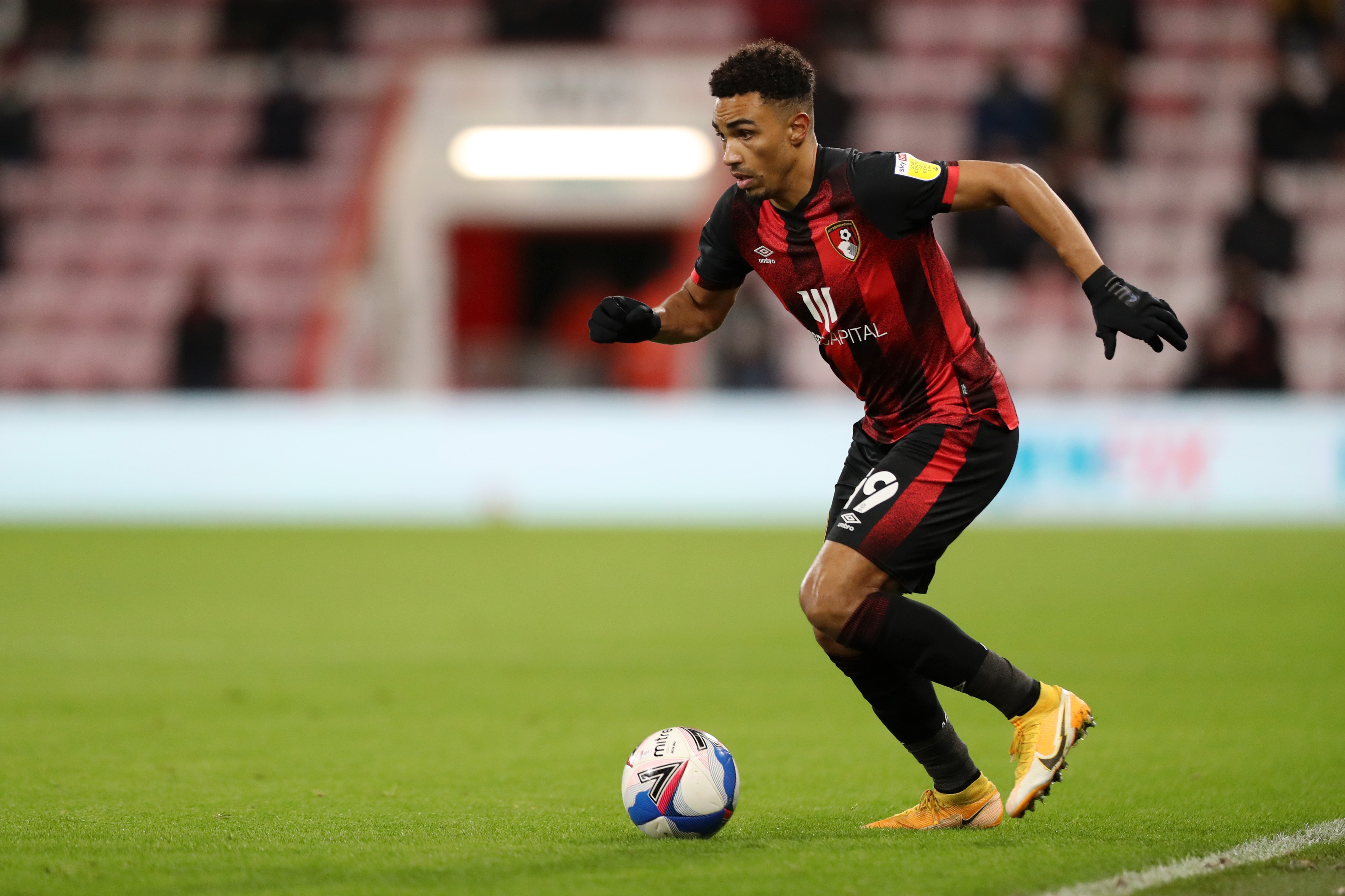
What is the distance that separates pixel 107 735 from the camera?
19.1 ft

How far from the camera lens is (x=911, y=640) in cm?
410

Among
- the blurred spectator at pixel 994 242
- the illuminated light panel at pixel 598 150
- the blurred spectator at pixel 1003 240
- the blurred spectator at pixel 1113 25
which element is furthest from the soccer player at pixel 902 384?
the blurred spectator at pixel 1113 25

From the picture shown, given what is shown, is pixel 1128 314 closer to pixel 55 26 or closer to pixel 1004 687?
pixel 1004 687

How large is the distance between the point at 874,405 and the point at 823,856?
124 centimetres

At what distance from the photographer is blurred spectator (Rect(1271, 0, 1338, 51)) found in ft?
61.7

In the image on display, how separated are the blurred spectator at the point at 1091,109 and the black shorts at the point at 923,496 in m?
14.6

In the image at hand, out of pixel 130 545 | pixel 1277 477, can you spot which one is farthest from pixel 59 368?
pixel 1277 477

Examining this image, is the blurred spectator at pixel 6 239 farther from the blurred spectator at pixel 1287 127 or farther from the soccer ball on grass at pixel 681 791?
the soccer ball on grass at pixel 681 791

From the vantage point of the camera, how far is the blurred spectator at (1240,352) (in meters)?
14.8

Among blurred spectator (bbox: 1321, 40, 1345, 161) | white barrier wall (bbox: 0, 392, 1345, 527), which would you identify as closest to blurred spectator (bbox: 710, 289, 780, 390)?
white barrier wall (bbox: 0, 392, 1345, 527)

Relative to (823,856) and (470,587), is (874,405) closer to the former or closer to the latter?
(823,856)

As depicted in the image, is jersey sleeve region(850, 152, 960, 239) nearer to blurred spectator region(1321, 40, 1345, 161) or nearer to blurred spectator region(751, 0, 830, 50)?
blurred spectator region(1321, 40, 1345, 161)

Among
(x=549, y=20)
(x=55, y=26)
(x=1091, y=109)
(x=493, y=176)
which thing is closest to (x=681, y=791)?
(x=493, y=176)

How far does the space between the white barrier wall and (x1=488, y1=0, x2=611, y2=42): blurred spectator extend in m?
6.15
